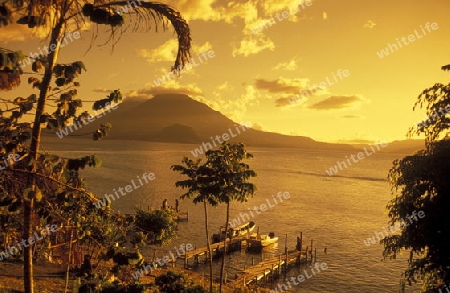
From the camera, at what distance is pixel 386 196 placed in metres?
106

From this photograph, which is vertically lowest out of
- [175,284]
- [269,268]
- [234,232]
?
[269,268]

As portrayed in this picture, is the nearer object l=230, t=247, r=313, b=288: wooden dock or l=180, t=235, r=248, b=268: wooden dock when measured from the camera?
l=230, t=247, r=313, b=288: wooden dock

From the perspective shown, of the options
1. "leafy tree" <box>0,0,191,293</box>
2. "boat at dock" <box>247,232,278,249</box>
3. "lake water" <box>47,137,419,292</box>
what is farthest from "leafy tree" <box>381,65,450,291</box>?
"boat at dock" <box>247,232,278,249</box>

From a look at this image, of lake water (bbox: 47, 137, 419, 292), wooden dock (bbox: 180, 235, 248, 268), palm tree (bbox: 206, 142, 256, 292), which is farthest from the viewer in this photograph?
lake water (bbox: 47, 137, 419, 292)

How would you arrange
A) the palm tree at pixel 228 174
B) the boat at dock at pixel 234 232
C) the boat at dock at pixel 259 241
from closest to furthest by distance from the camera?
the palm tree at pixel 228 174 → the boat at dock at pixel 234 232 → the boat at dock at pixel 259 241

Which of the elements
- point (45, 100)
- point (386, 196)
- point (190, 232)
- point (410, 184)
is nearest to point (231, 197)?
point (410, 184)

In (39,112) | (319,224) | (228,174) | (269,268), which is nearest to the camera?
(39,112)

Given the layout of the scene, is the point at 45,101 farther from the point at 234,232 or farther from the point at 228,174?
the point at 234,232

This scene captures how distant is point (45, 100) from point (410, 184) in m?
15.6

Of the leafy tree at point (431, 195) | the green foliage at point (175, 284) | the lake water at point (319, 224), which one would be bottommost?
the lake water at point (319, 224)

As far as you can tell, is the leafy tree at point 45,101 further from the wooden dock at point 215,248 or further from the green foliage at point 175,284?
the wooden dock at point 215,248

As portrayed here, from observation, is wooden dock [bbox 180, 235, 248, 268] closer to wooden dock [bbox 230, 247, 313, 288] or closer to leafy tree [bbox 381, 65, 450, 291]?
wooden dock [bbox 230, 247, 313, 288]

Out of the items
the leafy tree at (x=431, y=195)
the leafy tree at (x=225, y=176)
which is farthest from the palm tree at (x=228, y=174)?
the leafy tree at (x=431, y=195)

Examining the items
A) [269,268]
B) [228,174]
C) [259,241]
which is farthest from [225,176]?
[259,241]
